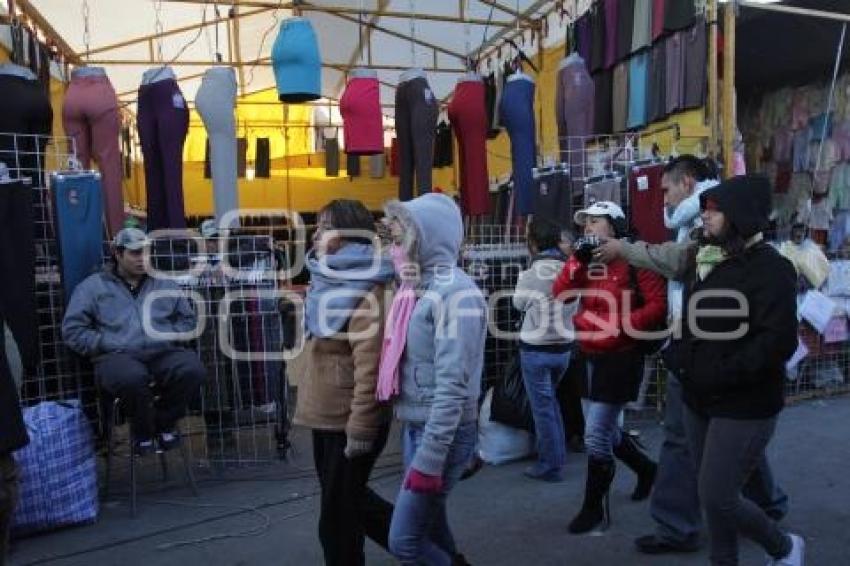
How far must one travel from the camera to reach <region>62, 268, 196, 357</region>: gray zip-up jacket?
4031 mm

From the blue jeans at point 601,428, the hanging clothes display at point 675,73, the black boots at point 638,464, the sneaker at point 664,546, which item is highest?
the hanging clothes display at point 675,73

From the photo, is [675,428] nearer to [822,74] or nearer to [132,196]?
[822,74]

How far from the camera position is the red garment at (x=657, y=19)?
6.07m

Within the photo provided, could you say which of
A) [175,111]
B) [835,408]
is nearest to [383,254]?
[175,111]

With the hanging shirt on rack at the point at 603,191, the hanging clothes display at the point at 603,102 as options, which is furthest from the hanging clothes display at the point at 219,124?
the hanging clothes display at the point at 603,102

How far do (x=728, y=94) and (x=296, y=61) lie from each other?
10.5ft

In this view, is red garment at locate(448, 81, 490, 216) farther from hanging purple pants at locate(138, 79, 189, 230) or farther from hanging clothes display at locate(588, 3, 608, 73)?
hanging purple pants at locate(138, 79, 189, 230)

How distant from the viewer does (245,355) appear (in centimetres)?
470

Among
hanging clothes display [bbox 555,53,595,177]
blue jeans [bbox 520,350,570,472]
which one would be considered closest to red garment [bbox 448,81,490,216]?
hanging clothes display [bbox 555,53,595,177]

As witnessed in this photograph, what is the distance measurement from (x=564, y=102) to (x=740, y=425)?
4.24 m

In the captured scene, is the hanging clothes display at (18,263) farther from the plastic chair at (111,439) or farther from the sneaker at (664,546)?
the sneaker at (664,546)

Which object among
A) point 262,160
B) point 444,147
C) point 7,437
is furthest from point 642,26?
point 7,437

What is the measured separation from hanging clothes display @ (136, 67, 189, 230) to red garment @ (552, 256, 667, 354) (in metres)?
3.11

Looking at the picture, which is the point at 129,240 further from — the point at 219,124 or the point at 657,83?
the point at 657,83
